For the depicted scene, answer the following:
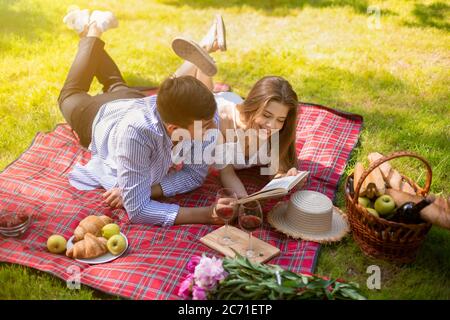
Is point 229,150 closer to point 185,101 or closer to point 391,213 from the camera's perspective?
point 185,101

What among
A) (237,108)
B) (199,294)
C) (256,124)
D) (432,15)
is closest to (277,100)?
(256,124)

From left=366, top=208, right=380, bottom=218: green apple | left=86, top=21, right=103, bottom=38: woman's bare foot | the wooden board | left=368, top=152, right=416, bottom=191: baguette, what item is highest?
left=86, top=21, right=103, bottom=38: woman's bare foot

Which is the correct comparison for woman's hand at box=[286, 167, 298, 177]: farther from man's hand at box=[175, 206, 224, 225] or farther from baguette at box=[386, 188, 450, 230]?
baguette at box=[386, 188, 450, 230]

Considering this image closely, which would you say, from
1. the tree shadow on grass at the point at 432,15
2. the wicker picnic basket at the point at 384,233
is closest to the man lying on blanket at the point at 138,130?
the wicker picnic basket at the point at 384,233

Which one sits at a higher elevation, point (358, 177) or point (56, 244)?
point (358, 177)

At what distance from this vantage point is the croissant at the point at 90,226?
3.44 m

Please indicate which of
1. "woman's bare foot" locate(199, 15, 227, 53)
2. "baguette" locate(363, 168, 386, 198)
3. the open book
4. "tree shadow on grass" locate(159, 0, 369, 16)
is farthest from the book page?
"tree shadow on grass" locate(159, 0, 369, 16)

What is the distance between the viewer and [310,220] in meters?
3.62

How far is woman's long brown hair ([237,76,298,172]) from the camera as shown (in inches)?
149

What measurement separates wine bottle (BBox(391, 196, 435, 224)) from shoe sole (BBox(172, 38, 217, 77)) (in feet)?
6.76

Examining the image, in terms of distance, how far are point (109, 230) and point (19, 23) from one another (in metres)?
5.26

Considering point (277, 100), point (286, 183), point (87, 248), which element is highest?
point (277, 100)
